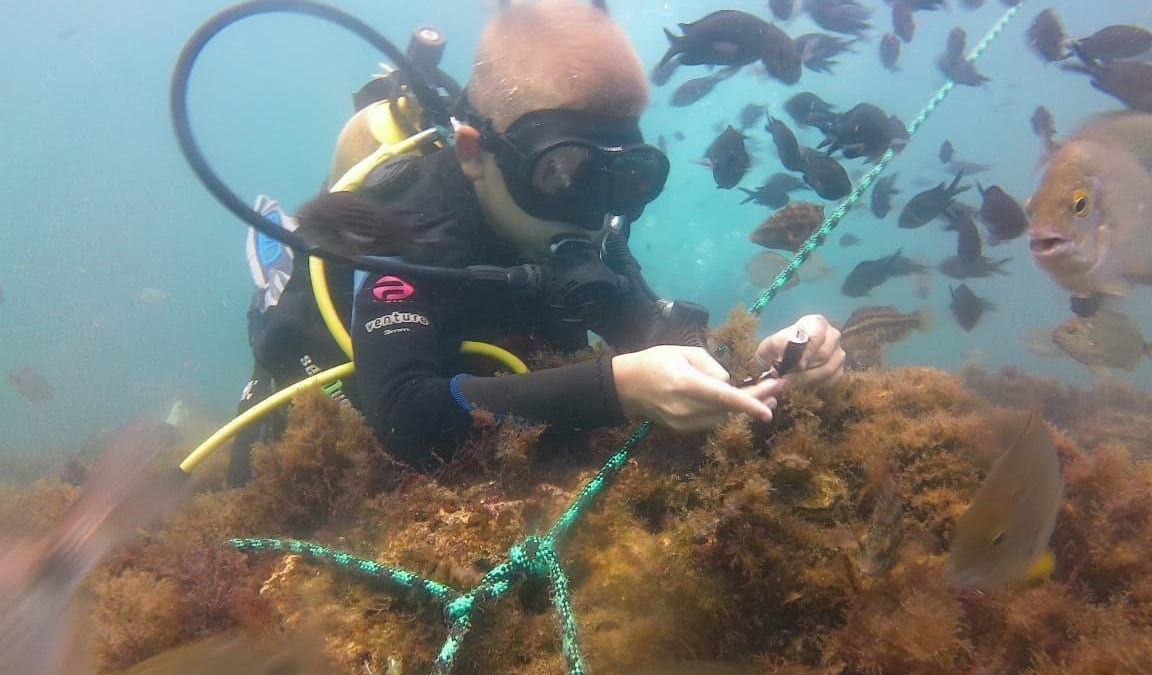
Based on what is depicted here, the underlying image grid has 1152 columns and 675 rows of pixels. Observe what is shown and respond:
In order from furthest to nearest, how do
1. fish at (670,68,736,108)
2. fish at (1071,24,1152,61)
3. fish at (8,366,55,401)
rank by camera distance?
fish at (8,366,55,401), fish at (670,68,736,108), fish at (1071,24,1152,61)

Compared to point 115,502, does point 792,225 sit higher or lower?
lower

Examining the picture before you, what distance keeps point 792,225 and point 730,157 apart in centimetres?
110

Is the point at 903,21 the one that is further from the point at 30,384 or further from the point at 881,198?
the point at 30,384

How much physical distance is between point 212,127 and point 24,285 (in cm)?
5290

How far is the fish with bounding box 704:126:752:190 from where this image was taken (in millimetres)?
5824

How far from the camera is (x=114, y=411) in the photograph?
46.5 meters

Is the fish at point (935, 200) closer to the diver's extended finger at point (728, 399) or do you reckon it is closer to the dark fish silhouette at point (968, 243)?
the dark fish silhouette at point (968, 243)

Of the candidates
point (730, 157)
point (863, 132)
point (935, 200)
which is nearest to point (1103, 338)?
point (935, 200)

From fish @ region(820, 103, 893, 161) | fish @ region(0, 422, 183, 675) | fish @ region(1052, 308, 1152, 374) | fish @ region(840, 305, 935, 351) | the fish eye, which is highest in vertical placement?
fish @ region(0, 422, 183, 675)

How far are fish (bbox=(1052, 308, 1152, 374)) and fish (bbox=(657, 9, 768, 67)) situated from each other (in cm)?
523

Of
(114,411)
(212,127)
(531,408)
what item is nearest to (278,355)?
(531,408)

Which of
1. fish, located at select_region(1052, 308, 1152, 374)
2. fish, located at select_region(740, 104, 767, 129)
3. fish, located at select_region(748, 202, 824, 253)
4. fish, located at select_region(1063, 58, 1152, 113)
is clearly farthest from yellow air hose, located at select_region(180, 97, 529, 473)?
fish, located at select_region(740, 104, 767, 129)

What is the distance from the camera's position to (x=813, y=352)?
188 cm

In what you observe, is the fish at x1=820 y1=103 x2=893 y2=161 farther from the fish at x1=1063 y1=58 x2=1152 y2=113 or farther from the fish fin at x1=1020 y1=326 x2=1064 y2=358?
the fish fin at x1=1020 y1=326 x2=1064 y2=358
